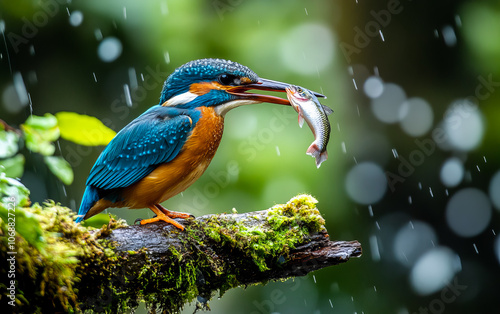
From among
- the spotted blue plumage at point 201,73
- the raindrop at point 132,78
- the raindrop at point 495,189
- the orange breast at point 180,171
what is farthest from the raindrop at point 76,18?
the raindrop at point 495,189

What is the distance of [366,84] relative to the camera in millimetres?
5762

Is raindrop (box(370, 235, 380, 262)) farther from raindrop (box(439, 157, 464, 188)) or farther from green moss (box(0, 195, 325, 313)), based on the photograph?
green moss (box(0, 195, 325, 313))

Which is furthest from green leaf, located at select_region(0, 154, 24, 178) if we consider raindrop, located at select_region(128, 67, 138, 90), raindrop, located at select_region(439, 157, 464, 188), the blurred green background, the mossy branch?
raindrop, located at select_region(439, 157, 464, 188)

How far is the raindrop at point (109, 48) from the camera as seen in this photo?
6.13 metres

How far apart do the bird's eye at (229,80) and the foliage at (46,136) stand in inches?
47.9

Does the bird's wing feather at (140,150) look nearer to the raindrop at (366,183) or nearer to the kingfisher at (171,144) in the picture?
the kingfisher at (171,144)

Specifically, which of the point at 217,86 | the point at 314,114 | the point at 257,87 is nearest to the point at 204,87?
the point at 217,86

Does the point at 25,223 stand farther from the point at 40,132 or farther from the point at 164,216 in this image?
the point at 164,216

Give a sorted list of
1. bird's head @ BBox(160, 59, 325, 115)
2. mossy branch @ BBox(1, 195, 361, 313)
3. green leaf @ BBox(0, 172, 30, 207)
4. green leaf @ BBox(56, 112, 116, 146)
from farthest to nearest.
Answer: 1. bird's head @ BBox(160, 59, 325, 115)
2. mossy branch @ BBox(1, 195, 361, 313)
3. green leaf @ BBox(56, 112, 116, 146)
4. green leaf @ BBox(0, 172, 30, 207)

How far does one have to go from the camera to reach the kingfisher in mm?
2986

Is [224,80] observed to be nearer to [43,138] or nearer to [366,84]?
[43,138]

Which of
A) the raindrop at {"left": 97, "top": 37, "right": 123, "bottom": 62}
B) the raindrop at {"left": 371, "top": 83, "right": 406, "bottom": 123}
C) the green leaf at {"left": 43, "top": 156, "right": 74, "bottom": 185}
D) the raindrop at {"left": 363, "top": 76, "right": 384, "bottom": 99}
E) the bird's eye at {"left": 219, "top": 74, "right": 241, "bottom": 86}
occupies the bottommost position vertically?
the green leaf at {"left": 43, "top": 156, "right": 74, "bottom": 185}

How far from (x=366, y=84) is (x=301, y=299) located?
2.55 m

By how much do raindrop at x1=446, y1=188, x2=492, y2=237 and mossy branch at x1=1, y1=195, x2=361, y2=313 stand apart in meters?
3.20
